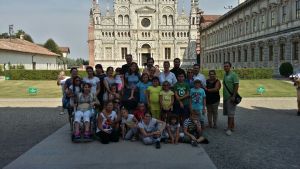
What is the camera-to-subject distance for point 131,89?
881 cm

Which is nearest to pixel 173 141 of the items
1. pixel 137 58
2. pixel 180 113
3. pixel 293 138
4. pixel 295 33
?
pixel 180 113

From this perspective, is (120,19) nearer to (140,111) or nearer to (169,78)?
(169,78)

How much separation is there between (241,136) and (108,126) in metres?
3.59

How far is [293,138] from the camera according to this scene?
851cm

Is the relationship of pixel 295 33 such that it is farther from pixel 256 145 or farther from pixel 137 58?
pixel 137 58

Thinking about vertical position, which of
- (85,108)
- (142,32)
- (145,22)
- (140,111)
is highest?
(145,22)

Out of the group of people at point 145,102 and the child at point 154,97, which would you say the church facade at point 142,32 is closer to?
the group of people at point 145,102

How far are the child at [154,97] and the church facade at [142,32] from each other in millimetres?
66312

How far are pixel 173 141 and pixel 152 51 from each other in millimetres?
69229

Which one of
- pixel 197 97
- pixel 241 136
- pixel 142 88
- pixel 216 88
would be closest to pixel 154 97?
pixel 142 88

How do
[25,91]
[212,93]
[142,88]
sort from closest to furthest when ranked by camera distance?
[142,88], [212,93], [25,91]

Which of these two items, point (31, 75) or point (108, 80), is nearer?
point (108, 80)

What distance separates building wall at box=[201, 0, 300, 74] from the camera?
3341cm

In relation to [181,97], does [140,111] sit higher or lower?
lower
